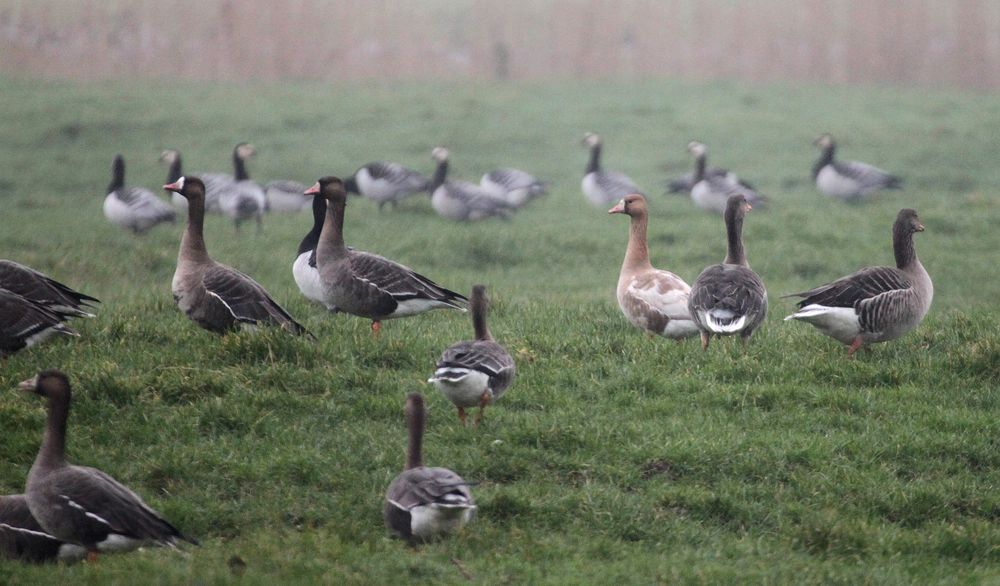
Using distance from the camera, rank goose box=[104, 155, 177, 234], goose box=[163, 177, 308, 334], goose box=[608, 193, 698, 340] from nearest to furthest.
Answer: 1. goose box=[163, 177, 308, 334]
2. goose box=[608, 193, 698, 340]
3. goose box=[104, 155, 177, 234]

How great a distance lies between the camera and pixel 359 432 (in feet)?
28.5

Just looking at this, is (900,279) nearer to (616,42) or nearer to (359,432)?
(359,432)

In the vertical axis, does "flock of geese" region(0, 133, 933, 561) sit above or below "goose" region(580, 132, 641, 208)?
above

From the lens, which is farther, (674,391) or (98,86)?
(98,86)

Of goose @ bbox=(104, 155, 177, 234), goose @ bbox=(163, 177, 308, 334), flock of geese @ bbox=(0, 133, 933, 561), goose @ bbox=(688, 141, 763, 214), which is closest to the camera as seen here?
flock of geese @ bbox=(0, 133, 933, 561)

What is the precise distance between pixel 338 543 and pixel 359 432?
1.68m

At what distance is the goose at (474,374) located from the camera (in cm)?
815

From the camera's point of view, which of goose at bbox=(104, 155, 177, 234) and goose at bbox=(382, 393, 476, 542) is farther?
goose at bbox=(104, 155, 177, 234)

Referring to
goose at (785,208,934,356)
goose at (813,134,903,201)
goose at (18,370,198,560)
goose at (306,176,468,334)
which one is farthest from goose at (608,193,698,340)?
goose at (813,134,903,201)

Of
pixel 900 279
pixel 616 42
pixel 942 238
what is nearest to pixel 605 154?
pixel 616 42

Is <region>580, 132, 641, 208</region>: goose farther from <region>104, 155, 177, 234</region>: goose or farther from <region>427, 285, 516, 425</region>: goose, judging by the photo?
<region>427, 285, 516, 425</region>: goose

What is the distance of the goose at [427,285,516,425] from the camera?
8.15m

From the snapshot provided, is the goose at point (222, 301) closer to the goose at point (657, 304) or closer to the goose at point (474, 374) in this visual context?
the goose at point (474, 374)

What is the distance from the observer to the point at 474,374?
8.14 m
